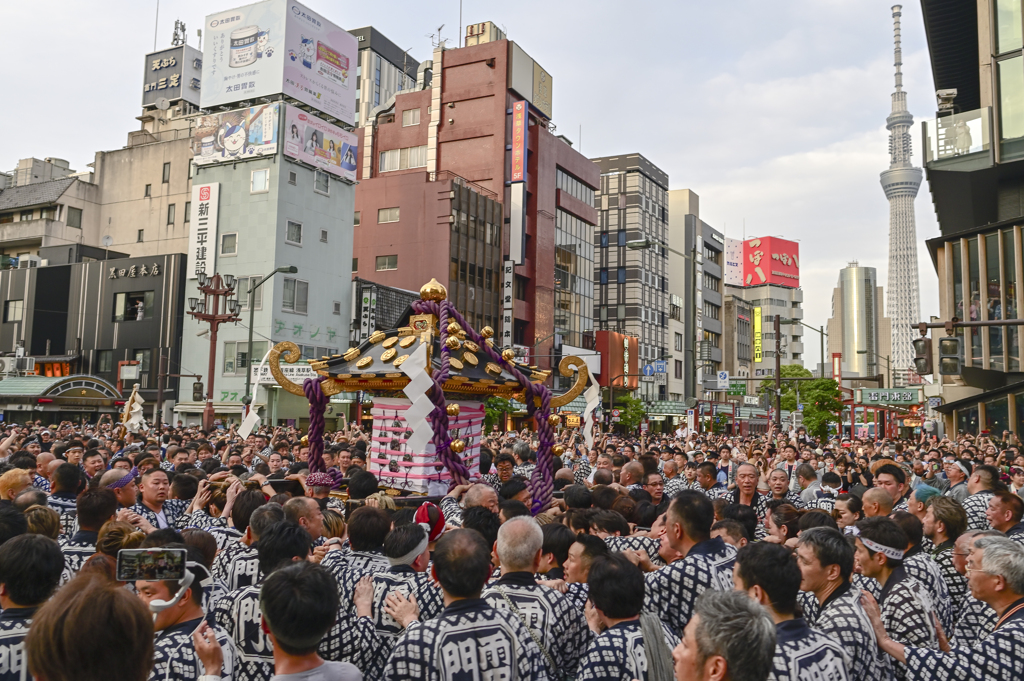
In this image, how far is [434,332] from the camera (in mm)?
11930

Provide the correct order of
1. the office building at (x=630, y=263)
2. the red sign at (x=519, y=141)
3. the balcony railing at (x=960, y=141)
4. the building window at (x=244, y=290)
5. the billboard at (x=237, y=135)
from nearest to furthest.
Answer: the balcony railing at (x=960, y=141) < the building window at (x=244, y=290) < the billboard at (x=237, y=135) < the red sign at (x=519, y=141) < the office building at (x=630, y=263)

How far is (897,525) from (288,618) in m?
3.87

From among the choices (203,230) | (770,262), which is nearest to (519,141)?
(203,230)

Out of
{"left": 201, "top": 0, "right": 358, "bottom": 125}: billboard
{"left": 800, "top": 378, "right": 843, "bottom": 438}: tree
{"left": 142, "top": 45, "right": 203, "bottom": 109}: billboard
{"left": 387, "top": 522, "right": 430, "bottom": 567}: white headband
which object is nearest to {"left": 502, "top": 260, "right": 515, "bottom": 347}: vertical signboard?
{"left": 201, "top": 0, "right": 358, "bottom": 125}: billboard

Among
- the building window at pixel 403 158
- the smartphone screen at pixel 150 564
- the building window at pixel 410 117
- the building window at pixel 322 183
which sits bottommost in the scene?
the smartphone screen at pixel 150 564

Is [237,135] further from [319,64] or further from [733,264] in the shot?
[733,264]

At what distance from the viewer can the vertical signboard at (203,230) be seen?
4394cm

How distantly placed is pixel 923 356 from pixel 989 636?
1473 centimetres

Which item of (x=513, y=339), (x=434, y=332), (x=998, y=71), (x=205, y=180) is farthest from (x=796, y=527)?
(x=513, y=339)

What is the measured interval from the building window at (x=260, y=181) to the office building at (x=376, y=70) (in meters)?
37.5

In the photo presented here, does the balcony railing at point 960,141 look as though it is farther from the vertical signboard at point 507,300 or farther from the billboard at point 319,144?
the billboard at point 319,144

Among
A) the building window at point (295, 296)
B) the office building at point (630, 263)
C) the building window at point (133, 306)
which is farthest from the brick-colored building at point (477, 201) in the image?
the building window at point (133, 306)

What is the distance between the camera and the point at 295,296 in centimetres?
4428

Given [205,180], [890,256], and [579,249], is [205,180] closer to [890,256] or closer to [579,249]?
[579,249]
